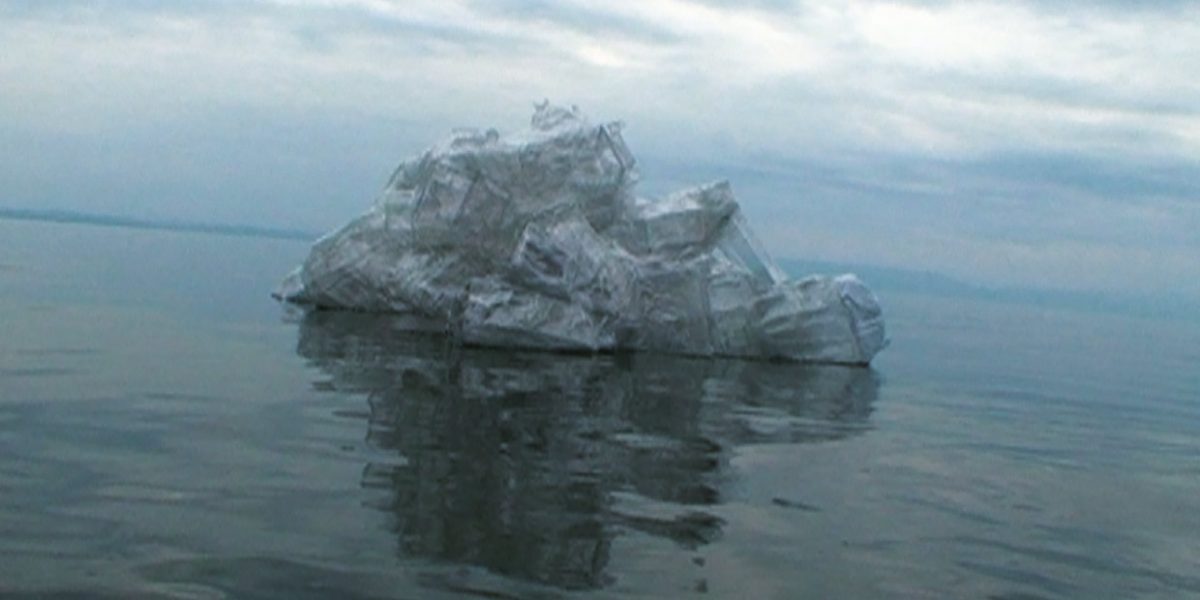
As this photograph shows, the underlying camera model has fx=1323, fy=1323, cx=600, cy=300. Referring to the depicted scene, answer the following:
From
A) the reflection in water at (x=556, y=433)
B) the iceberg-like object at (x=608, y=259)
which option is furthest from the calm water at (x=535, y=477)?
the iceberg-like object at (x=608, y=259)

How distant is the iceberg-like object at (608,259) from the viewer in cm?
1936

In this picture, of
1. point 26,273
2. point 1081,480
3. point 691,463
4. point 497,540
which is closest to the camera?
point 497,540

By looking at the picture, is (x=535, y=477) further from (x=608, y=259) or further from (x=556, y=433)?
(x=608, y=259)

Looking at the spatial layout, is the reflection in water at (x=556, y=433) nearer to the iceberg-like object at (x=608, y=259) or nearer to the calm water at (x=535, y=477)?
the calm water at (x=535, y=477)

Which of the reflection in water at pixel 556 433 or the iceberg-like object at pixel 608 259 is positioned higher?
the iceberg-like object at pixel 608 259


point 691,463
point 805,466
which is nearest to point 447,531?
point 691,463

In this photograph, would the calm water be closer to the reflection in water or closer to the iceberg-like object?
the reflection in water

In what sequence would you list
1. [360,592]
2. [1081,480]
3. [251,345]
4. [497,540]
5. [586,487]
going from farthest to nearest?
[251,345], [1081,480], [586,487], [497,540], [360,592]

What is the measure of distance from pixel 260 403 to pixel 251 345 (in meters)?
5.33

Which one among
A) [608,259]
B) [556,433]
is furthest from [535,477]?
[608,259]

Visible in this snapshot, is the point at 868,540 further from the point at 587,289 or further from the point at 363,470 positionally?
the point at 587,289

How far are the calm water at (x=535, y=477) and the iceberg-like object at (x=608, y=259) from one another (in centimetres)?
97

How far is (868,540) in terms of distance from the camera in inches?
339

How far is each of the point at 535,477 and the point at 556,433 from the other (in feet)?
7.39
